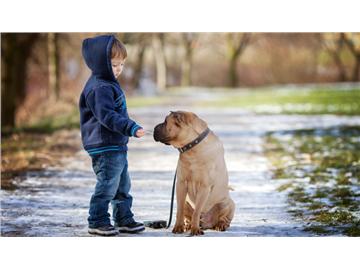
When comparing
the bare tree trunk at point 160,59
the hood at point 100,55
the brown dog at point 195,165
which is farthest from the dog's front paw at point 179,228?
the bare tree trunk at point 160,59

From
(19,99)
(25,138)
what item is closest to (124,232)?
(25,138)

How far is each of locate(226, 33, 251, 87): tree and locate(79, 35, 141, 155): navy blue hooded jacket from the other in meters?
2.33

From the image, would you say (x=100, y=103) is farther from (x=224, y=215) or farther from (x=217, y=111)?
(x=217, y=111)

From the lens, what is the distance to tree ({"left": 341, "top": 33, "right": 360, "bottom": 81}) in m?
6.67

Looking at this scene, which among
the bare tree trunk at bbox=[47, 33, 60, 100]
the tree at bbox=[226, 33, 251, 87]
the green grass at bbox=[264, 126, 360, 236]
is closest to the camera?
the green grass at bbox=[264, 126, 360, 236]

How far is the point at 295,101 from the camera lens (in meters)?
7.25

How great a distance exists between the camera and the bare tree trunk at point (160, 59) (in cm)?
671

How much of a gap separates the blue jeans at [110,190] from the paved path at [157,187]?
215mm

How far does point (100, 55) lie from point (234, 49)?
2.66 meters

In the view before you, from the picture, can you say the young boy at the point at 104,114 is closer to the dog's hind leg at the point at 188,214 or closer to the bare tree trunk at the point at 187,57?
the dog's hind leg at the point at 188,214

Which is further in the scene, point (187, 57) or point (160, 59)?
point (160, 59)

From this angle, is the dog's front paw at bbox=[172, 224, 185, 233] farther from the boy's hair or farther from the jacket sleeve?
the boy's hair

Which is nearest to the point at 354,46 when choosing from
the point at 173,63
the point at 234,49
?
the point at 234,49

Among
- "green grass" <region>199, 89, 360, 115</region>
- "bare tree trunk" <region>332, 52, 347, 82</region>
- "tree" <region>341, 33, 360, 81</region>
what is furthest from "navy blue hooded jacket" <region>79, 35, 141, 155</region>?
"bare tree trunk" <region>332, 52, 347, 82</region>
